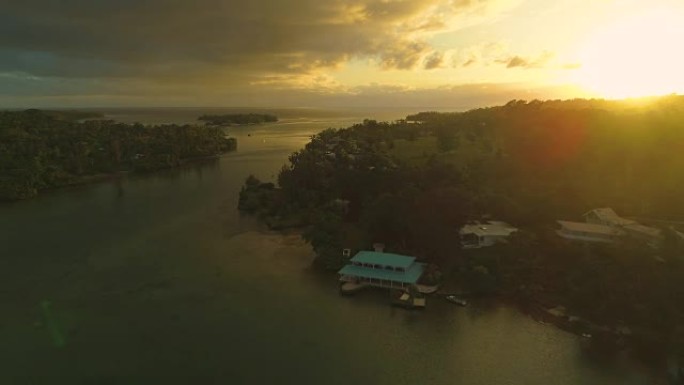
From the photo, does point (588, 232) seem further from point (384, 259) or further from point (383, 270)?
point (383, 270)

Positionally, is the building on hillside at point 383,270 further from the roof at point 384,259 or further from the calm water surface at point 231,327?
the calm water surface at point 231,327

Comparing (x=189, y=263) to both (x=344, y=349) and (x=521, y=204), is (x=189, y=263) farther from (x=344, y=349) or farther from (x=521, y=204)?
(x=521, y=204)

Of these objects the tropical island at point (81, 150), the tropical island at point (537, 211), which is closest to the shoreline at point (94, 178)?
the tropical island at point (81, 150)

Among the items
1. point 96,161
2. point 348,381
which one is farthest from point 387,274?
point 96,161

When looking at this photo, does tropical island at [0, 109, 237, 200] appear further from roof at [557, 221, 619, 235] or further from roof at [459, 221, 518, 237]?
roof at [557, 221, 619, 235]

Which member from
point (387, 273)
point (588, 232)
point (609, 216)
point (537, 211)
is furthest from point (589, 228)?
point (387, 273)
